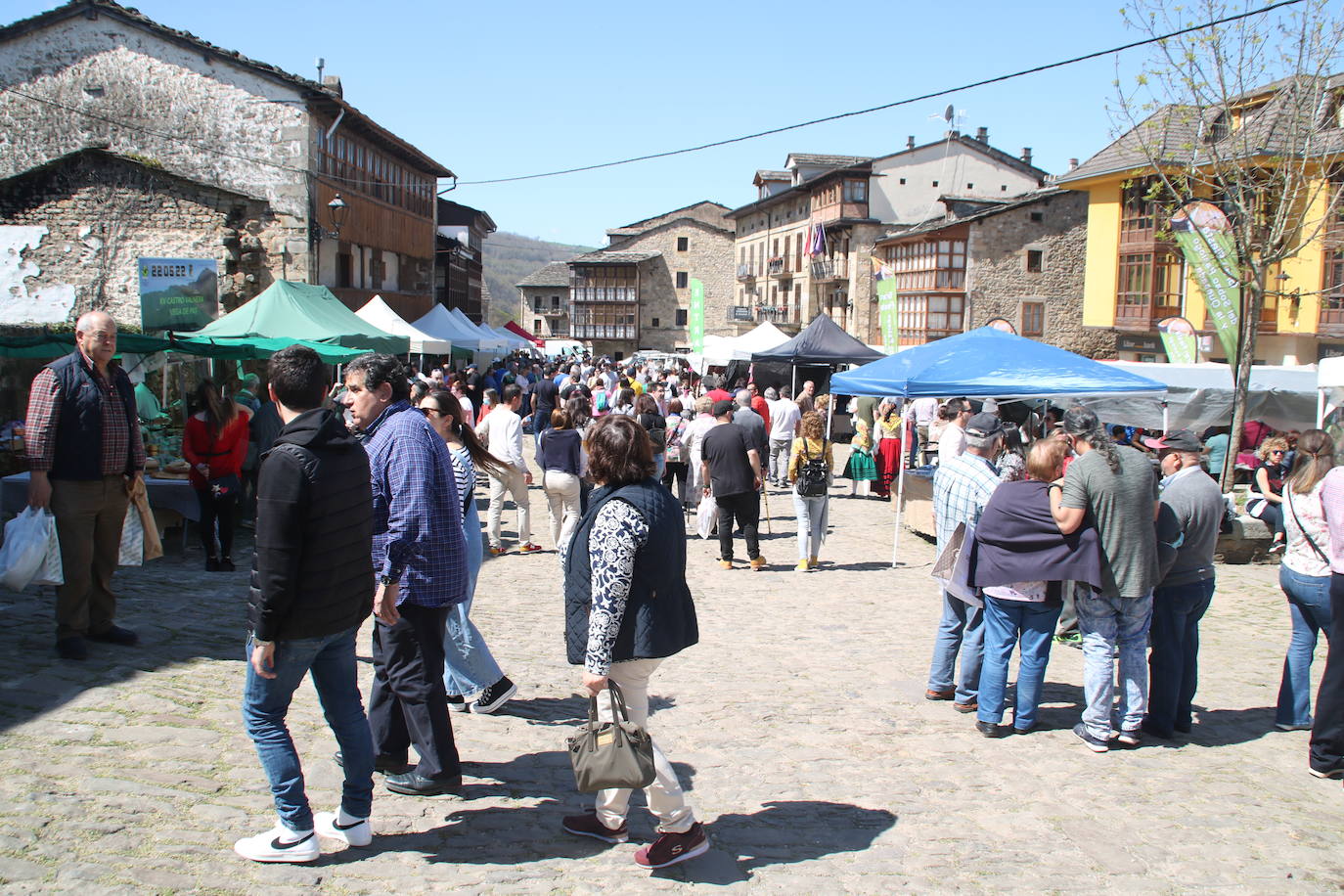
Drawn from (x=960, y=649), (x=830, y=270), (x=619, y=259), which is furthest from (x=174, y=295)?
(x=619, y=259)

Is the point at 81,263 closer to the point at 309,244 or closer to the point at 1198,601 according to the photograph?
the point at 309,244

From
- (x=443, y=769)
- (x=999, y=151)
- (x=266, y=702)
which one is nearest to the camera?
(x=266, y=702)

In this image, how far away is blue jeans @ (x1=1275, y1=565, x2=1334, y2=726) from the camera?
493cm

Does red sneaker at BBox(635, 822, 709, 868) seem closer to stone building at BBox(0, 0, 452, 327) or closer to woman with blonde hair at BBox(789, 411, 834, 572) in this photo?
woman with blonde hair at BBox(789, 411, 834, 572)

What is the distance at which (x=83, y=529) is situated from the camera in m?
5.36

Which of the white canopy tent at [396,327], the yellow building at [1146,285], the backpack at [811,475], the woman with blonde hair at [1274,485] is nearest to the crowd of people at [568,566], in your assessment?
the woman with blonde hair at [1274,485]

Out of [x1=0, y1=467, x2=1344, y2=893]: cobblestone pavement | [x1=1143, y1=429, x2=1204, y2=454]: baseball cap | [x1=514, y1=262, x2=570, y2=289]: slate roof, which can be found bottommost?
[x1=0, y1=467, x2=1344, y2=893]: cobblestone pavement

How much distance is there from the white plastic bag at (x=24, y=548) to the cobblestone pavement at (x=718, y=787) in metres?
0.48

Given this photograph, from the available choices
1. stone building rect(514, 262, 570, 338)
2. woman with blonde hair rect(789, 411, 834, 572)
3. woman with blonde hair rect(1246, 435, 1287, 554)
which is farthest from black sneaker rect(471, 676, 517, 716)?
stone building rect(514, 262, 570, 338)

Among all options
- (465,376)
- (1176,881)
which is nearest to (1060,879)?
(1176,881)

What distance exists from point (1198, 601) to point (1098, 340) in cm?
3281

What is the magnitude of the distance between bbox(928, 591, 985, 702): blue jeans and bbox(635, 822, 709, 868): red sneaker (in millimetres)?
2524

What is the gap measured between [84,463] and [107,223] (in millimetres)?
17300

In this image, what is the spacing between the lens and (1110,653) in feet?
16.4
